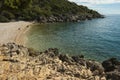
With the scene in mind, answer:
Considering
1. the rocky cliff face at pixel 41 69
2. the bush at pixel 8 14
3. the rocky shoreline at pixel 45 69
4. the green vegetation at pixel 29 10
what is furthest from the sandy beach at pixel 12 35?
the bush at pixel 8 14

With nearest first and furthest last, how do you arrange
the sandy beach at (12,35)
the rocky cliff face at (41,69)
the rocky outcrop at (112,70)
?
the rocky cliff face at (41,69) < the rocky outcrop at (112,70) < the sandy beach at (12,35)

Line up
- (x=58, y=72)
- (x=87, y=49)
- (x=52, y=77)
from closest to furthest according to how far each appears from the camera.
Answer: (x=52, y=77), (x=58, y=72), (x=87, y=49)

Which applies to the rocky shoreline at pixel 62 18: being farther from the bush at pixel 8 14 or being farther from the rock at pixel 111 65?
the rock at pixel 111 65

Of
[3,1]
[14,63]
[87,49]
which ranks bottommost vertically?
[87,49]

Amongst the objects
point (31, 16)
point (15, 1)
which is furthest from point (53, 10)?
point (15, 1)

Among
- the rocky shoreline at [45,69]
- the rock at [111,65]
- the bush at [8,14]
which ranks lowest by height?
the rock at [111,65]

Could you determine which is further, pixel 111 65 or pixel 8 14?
pixel 8 14

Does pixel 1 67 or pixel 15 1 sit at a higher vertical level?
pixel 15 1

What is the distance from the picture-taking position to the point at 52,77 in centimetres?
2341

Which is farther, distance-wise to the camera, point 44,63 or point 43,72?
point 44,63

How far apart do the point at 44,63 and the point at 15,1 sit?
7051 cm

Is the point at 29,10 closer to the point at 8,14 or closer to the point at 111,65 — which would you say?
the point at 8,14

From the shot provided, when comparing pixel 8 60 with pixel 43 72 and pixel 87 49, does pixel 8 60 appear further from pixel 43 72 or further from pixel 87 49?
pixel 87 49

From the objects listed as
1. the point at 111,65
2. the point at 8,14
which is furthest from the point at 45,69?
the point at 8,14
